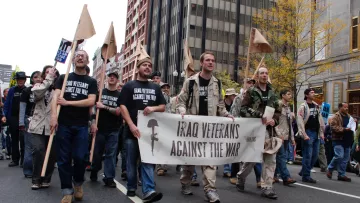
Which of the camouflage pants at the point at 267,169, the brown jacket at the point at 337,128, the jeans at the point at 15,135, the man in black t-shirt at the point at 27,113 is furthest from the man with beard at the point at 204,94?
the jeans at the point at 15,135

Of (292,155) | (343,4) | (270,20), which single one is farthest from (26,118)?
(343,4)

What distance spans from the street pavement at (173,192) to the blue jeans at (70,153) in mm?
482

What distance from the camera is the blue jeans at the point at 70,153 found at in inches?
193

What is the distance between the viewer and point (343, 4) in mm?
25203

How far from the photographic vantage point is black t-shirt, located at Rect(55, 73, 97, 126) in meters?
5.04

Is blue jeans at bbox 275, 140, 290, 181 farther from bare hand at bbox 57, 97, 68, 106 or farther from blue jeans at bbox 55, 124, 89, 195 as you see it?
bare hand at bbox 57, 97, 68, 106

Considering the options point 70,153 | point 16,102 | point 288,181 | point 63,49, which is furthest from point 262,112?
point 16,102

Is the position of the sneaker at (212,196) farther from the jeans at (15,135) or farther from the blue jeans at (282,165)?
the jeans at (15,135)

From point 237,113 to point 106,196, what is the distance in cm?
347

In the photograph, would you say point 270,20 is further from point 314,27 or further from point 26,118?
point 26,118

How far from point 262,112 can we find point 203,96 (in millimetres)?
1150

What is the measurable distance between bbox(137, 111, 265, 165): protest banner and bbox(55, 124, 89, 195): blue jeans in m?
0.79

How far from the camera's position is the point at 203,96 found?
5.73 meters

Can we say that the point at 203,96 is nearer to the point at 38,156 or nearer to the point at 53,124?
the point at 53,124
